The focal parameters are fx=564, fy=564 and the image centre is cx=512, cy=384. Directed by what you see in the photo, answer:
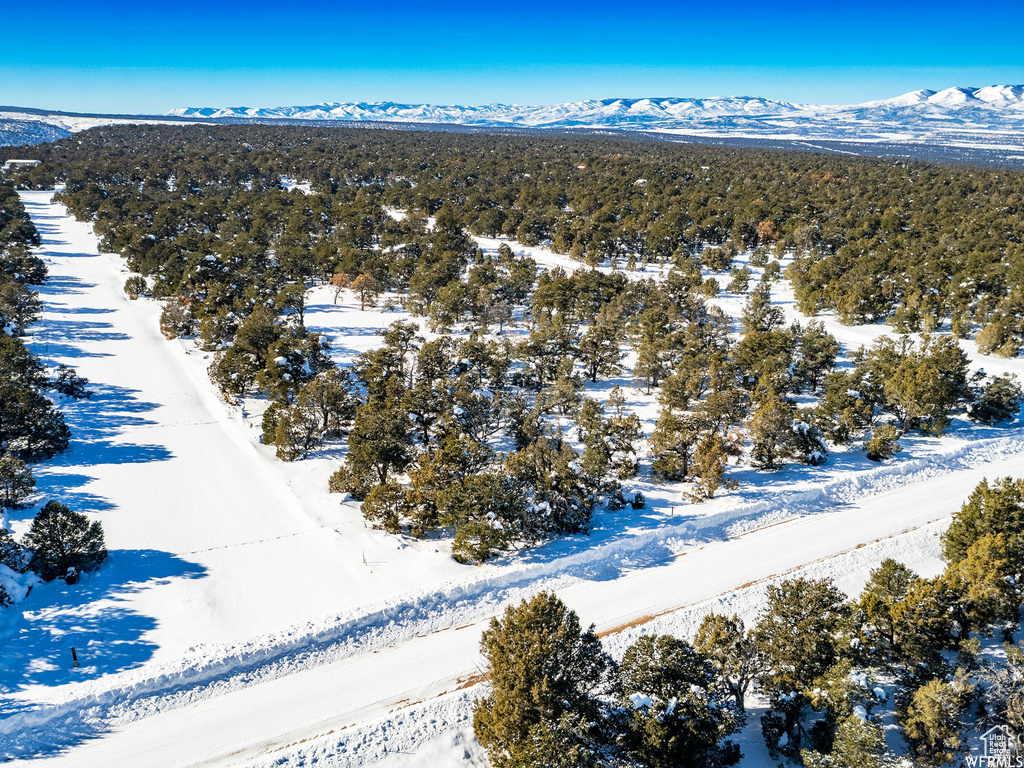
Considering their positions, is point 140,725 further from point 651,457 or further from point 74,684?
point 651,457

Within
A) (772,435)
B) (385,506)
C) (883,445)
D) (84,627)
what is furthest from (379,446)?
(883,445)

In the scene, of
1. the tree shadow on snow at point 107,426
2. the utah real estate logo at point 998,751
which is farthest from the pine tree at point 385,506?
the utah real estate logo at point 998,751

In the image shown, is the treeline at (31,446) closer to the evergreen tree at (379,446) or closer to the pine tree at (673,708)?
the evergreen tree at (379,446)

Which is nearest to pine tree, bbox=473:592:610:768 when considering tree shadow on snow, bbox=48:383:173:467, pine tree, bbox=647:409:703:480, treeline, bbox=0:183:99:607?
pine tree, bbox=647:409:703:480

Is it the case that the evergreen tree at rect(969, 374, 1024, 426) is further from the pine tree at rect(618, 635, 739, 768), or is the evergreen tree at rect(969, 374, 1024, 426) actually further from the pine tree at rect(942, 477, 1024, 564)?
the pine tree at rect(618, 635, 739, 768)

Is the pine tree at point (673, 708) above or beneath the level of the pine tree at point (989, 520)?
beneath

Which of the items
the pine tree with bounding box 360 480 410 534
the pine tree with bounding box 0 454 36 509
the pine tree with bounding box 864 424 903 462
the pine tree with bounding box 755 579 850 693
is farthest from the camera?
the pine tree with bounding box 864 424 903 462
